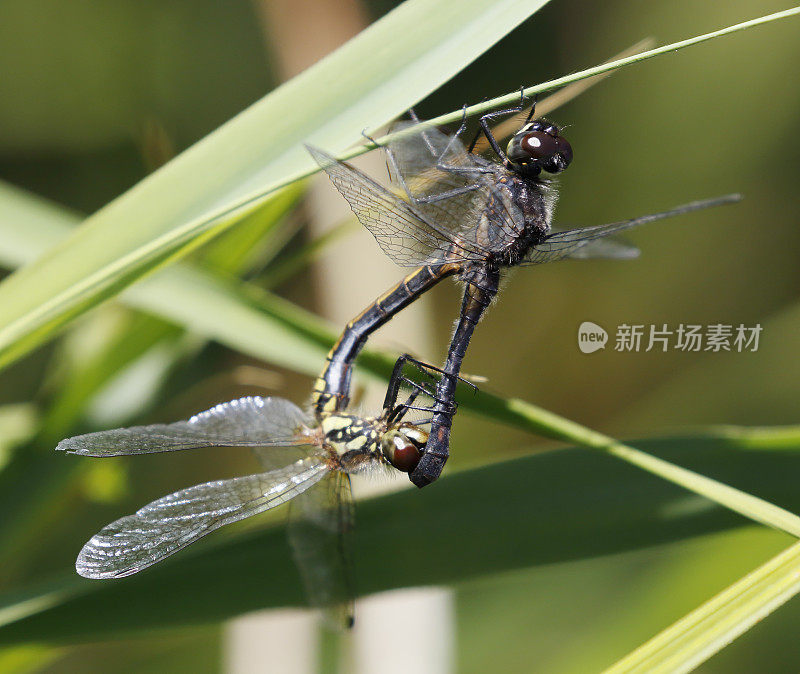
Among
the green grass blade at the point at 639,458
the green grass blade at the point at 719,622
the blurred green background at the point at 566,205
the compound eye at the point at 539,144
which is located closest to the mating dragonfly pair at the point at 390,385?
the compound eye at the point at 539,144

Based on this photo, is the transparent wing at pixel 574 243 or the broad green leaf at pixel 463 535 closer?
the broad green leaf at pixel 463 535

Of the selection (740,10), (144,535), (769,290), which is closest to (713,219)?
(769,290)

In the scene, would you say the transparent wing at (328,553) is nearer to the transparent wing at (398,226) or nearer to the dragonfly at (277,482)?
the dragonfly at (277,482)

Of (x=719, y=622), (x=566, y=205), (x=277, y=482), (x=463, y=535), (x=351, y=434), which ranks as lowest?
(x=719, y=622)

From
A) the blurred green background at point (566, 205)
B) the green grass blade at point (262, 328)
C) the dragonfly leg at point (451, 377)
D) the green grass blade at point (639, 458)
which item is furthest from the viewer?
the blurred green background at point (566, 205)

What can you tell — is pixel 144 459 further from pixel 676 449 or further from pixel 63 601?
pixel 676 449

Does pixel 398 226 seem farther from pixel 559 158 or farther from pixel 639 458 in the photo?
pixel 639 458

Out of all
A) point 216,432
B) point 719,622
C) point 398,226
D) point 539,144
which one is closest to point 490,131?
point 539,144
